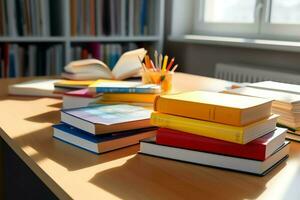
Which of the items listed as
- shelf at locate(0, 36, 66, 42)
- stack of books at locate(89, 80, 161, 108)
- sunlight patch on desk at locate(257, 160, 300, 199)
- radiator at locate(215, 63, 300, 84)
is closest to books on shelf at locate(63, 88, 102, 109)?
stack of books at locate(89, 80, 161, 108)

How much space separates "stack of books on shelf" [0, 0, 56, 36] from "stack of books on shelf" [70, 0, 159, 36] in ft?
0.52

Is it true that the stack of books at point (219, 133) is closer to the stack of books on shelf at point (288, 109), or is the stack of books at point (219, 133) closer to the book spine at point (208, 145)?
the book spine at point (208, 145)

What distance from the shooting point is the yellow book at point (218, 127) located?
2.23 feet

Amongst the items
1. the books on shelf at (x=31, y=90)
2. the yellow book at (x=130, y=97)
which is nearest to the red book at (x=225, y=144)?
the yellow book at (x=130, y=97)

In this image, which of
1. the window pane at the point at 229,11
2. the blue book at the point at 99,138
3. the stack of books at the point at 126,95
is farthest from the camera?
the window pane at the point at 229,11

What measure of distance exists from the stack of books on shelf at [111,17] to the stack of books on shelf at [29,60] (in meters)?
0.17

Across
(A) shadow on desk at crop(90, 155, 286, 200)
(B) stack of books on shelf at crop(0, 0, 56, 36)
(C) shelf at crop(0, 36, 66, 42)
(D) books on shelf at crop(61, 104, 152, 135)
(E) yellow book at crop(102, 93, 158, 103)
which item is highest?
(B) stack of books on shelf at crop(0, 0, 56, 36)

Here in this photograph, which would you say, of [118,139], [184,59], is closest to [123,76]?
[118,139]

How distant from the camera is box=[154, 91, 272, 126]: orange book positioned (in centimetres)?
69

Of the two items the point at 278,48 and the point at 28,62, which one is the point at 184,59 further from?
the point at 28,62

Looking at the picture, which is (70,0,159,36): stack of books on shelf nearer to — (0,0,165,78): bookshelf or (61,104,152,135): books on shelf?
(0,0,165,78): bookshelf

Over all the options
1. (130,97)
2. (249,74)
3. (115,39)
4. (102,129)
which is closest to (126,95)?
(130,97)

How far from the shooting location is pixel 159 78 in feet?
3.89

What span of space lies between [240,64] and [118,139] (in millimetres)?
1533
